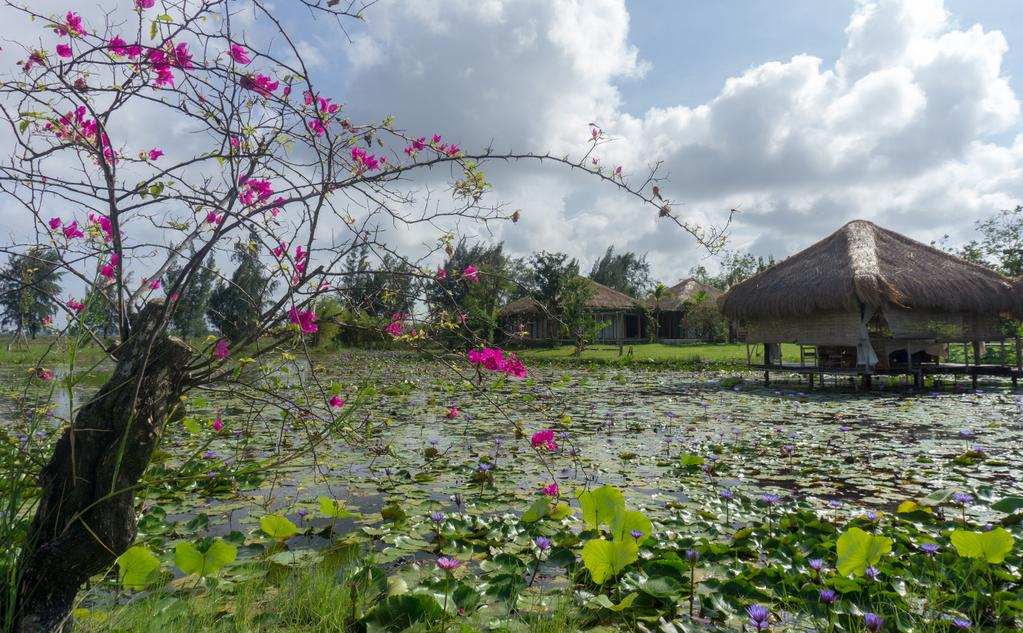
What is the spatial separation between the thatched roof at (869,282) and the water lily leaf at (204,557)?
402 inches

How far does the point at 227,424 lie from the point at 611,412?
11.8ft

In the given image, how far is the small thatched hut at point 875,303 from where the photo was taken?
32.5 feet

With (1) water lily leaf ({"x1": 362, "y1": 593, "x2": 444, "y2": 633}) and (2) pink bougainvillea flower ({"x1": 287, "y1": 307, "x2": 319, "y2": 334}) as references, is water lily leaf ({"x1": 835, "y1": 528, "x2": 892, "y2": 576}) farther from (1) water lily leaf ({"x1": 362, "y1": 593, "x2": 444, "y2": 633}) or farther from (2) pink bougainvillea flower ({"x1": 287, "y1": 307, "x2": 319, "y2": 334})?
(2) pink bougainvillea flower ({"x1": 287, "y1": 307, "x2": 319, "y2": 334})

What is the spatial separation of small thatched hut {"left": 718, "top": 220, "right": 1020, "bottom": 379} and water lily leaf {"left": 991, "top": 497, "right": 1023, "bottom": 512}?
24.4 feet

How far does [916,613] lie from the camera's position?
68.2 inches

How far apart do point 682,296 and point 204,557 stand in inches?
1133

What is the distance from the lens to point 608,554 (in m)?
1.66

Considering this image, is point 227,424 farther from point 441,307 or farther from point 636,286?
point 636,286

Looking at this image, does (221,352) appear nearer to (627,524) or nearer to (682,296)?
(627,524)

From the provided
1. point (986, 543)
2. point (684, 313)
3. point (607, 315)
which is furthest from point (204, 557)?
point (684, 313)

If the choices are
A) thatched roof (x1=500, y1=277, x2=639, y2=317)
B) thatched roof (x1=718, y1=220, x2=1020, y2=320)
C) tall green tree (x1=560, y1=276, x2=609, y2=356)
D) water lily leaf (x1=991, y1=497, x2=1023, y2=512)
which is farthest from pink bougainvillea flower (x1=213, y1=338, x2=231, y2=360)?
thatched roof (x1=500, y1=277, x2=639, y2=317)

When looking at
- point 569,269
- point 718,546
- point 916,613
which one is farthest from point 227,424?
point 569,269

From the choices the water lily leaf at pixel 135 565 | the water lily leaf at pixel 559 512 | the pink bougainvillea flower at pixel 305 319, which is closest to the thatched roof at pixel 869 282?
the water lily leaf at pixel 559 512

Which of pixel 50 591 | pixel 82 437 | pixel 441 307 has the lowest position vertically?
pixel 50 591
